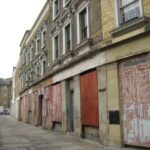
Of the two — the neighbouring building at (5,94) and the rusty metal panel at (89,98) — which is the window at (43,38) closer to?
the rusty metal panel at (89,98)

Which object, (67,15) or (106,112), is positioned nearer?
(106,112)

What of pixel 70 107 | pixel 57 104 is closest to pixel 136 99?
pixel 70 107

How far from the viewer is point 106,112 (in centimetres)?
1391

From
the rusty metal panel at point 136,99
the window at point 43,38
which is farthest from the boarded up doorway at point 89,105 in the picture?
the window at point 43,38

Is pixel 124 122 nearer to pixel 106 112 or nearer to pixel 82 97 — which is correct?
pixel 106 112

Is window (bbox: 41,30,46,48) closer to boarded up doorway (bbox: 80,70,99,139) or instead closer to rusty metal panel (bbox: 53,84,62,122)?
rusty metal panel (bbox: 53,84,62,122)

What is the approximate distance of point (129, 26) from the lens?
12352 mm

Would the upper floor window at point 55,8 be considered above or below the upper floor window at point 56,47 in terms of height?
above

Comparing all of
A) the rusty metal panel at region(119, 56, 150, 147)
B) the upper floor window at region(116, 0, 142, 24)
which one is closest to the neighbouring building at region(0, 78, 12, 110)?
the upper floor window at region(116, 0, 142, 24)

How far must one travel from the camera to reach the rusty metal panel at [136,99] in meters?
11.5

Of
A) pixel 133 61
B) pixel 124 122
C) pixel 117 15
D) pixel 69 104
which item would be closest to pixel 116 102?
pixel 124 122

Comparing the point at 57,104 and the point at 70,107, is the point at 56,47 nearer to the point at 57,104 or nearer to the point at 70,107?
the point at 57,104

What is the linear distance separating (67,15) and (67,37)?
5.05ft

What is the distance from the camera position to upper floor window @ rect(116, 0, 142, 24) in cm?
1224
